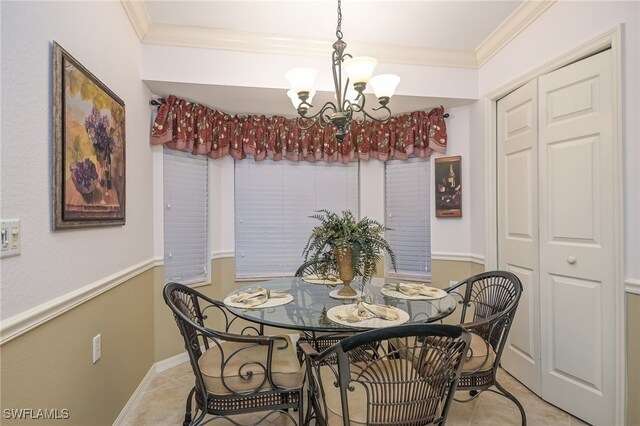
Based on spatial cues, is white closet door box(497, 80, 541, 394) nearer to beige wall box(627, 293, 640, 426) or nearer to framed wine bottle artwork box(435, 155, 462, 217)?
framed wine bottle artwork box(435, 155, 462, 217)

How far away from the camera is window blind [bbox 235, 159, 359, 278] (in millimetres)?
3260

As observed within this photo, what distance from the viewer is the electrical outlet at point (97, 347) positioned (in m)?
1.56

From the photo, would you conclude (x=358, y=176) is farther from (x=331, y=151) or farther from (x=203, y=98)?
(x=203, y=98)

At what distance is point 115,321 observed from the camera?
182 cm

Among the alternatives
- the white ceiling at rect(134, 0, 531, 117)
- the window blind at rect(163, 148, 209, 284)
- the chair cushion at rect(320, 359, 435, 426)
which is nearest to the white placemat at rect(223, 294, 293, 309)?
the chair cushion at rect(320, 359, 435, 426)

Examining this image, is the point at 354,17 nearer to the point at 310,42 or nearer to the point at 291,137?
the point at 310,42

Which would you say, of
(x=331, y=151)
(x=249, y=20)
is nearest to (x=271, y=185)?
(x=331, y=151)

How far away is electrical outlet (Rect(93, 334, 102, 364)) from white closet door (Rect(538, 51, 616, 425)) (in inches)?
107

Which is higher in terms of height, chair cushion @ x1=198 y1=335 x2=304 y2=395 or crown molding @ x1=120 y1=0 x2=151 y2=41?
crown molding @ x1=120 y1=0 x2=151 y2=41

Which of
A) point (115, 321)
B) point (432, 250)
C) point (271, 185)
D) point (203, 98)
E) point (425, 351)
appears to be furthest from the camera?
Answer: point (271, 185)

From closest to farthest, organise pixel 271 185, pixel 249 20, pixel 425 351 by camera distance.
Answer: pixel 425 351
pixel 249 20
pixel 271 185

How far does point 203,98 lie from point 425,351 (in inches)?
102

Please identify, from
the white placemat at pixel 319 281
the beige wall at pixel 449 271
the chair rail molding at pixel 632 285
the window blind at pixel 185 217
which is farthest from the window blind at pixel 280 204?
the chair rail molding at pixel 632 285

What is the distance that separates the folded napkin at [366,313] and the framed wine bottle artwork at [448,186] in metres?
1.72
